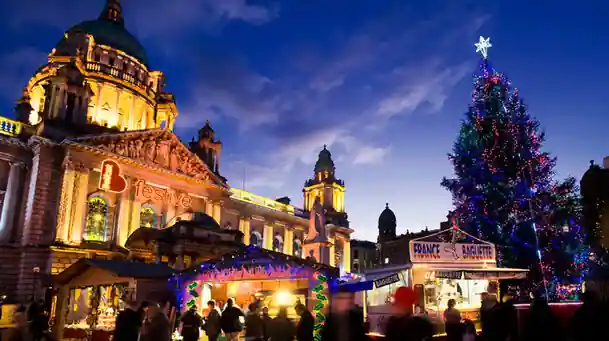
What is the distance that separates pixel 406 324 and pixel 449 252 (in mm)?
11671

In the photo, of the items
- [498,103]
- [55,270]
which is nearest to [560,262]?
[498,103]

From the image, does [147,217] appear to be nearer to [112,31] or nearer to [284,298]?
[284,298]

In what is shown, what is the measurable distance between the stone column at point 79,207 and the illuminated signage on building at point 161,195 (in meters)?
3.75

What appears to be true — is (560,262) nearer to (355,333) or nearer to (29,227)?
(355,333)

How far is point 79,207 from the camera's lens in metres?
29.6

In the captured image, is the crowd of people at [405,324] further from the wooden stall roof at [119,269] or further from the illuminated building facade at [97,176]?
the illuminated building facade at [97,176]

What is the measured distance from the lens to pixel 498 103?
25.1 metres

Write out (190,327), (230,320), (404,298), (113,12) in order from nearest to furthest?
(404,298) < (190,327) < (230,320) < (113,12)

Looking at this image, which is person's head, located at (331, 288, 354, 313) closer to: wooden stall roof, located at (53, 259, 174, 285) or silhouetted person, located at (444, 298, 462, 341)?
silhouetted person, located at (444, 298, 462, 341)

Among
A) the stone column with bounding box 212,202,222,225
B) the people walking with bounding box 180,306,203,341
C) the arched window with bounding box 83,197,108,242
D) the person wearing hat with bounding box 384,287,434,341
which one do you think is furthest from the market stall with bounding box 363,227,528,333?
the stone column with bounding box 212,202,222,225

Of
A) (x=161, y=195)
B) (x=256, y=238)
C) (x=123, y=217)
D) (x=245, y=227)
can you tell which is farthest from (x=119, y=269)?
(x=256, y=238)

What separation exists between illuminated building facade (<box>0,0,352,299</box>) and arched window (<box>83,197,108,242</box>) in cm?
7

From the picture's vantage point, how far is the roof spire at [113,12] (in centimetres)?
5175

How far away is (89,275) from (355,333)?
43.8 ft
